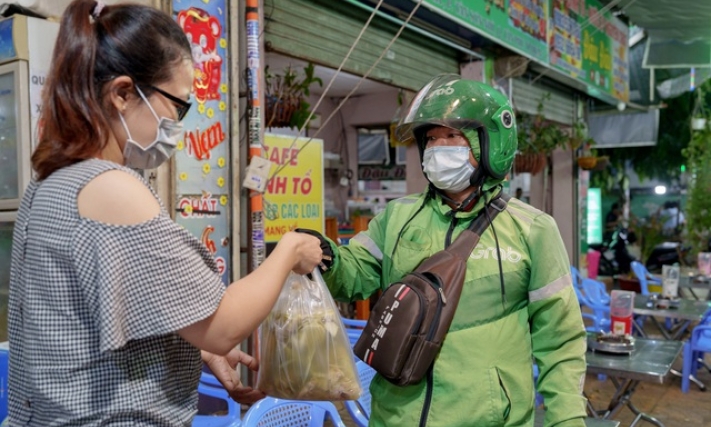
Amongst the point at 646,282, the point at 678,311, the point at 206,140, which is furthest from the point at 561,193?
the point at 206,140

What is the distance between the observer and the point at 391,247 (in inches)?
76.3

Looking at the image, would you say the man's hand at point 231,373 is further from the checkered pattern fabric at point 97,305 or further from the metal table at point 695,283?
the metal table at point 695,283

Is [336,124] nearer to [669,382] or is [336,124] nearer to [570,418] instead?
[669,382]

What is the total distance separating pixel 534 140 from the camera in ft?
26.6

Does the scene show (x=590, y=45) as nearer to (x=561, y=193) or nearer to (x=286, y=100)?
(x=561, y=193)

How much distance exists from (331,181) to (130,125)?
401 inches

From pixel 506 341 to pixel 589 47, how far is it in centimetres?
790

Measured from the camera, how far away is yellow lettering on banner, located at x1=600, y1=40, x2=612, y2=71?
9.21m

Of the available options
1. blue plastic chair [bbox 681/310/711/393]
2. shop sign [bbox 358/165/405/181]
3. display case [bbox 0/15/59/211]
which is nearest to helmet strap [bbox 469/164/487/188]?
display case [bbox 0/15/59/211]

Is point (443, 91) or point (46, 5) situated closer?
point (443, 91)

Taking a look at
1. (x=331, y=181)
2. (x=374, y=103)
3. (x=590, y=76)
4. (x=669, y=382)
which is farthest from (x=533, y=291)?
(x=331, y=181)

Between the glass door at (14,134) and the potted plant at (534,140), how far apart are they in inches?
235

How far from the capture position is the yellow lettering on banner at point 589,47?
8.55m

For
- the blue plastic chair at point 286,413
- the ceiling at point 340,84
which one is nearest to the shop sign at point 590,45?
the ceiling at point 340,84
